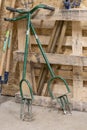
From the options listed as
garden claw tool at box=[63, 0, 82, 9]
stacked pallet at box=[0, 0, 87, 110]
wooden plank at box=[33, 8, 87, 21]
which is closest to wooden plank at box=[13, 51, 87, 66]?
stacked pallet at box=[0, 0, 87, 110]

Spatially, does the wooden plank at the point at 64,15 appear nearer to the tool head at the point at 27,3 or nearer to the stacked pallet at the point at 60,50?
the stacked pallet at the point at 60,50

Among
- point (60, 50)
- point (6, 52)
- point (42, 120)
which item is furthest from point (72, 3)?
point (42, 120)

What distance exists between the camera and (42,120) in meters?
2.76

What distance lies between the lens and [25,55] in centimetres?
284

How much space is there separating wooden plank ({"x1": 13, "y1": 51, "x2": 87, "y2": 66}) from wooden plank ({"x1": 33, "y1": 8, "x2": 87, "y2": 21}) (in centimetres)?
39

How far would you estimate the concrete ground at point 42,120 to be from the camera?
8.52 feet

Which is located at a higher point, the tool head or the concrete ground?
the tool head

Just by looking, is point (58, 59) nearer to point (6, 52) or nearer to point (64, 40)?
point (64, 40)

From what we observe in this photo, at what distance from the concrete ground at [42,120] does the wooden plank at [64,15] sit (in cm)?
101

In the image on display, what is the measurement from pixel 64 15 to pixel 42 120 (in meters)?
1.11

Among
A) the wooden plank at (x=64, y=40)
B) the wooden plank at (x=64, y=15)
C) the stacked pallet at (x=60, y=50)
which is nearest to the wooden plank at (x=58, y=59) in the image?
the stacked pallet at (x=60, y=50)

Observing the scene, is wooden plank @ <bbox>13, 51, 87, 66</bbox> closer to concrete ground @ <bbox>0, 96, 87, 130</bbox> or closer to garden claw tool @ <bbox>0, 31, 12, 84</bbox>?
garden claw tool @ <bbox>0, 31, 12, 84</bbox>

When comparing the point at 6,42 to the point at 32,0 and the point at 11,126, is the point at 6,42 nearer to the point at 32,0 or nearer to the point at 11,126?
the point at 32,0

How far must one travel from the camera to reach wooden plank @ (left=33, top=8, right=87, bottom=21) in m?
2.74
